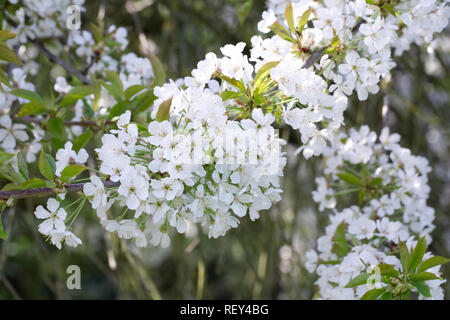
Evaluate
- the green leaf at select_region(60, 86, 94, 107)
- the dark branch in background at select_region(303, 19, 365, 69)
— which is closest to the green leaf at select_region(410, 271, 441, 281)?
the dark branch in background at select_region(303, 19, 365, 69)

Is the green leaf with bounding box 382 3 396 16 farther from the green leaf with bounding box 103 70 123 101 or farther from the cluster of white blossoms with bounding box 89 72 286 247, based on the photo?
the green leaf with bounding box 103 70 123 101

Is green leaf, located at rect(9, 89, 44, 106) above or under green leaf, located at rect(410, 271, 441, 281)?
above

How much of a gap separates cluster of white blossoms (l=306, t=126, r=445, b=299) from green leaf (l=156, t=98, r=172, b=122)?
0.63 m

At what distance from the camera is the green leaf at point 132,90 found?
1.37 metres

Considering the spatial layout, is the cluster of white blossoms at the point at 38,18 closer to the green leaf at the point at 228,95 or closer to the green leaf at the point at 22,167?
the green leaf at the point at 22,167

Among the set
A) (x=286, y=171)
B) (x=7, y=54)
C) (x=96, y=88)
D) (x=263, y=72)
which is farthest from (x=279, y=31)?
(x=286, y=171)

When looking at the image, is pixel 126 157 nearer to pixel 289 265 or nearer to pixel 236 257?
pixel 289 265

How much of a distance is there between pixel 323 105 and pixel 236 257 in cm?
280

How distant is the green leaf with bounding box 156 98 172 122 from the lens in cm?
103

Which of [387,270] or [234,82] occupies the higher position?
[234,82]

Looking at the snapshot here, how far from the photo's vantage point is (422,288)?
3.76 ft

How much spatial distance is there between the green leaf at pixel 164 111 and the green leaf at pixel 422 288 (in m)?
0.72

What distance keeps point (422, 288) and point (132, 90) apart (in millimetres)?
921

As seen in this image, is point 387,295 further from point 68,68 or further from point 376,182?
point 68,68
